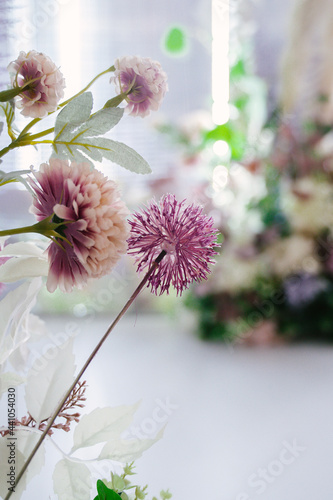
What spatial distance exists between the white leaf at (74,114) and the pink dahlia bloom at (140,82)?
2cm

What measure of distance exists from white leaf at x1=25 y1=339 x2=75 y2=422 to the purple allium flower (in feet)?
0.21

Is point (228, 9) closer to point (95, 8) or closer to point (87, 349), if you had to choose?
point (95, 8)

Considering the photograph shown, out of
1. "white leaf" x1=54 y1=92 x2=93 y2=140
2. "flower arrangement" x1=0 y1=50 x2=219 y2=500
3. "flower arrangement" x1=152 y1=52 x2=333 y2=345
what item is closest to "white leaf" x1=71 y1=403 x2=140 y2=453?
"flower arrangement" x1=0 y1=50 x2=219 y2=500

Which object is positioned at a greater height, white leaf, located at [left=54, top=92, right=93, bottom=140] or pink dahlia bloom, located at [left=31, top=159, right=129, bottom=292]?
white leaf, located at [left=54, top=92, right=93, bottom=140]

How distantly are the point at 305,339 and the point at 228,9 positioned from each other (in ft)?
3.91

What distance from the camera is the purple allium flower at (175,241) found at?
20cm

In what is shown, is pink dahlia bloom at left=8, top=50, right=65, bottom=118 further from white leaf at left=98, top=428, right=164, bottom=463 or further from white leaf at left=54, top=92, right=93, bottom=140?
white leaf at left=98, top=428, right=164, bottom=463

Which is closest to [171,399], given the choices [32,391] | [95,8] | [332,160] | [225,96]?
[332,160]

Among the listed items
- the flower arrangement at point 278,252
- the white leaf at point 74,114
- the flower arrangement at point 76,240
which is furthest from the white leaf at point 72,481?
the flower arrangement at point 278,252

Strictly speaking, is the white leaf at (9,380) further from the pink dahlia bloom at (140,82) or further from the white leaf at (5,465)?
the pink dahlia bloom at (140,82)

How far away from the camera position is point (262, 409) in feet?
3.89

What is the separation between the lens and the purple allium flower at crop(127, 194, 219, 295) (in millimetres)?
202

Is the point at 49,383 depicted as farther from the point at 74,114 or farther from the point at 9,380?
the point at 74,114

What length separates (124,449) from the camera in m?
0.23
